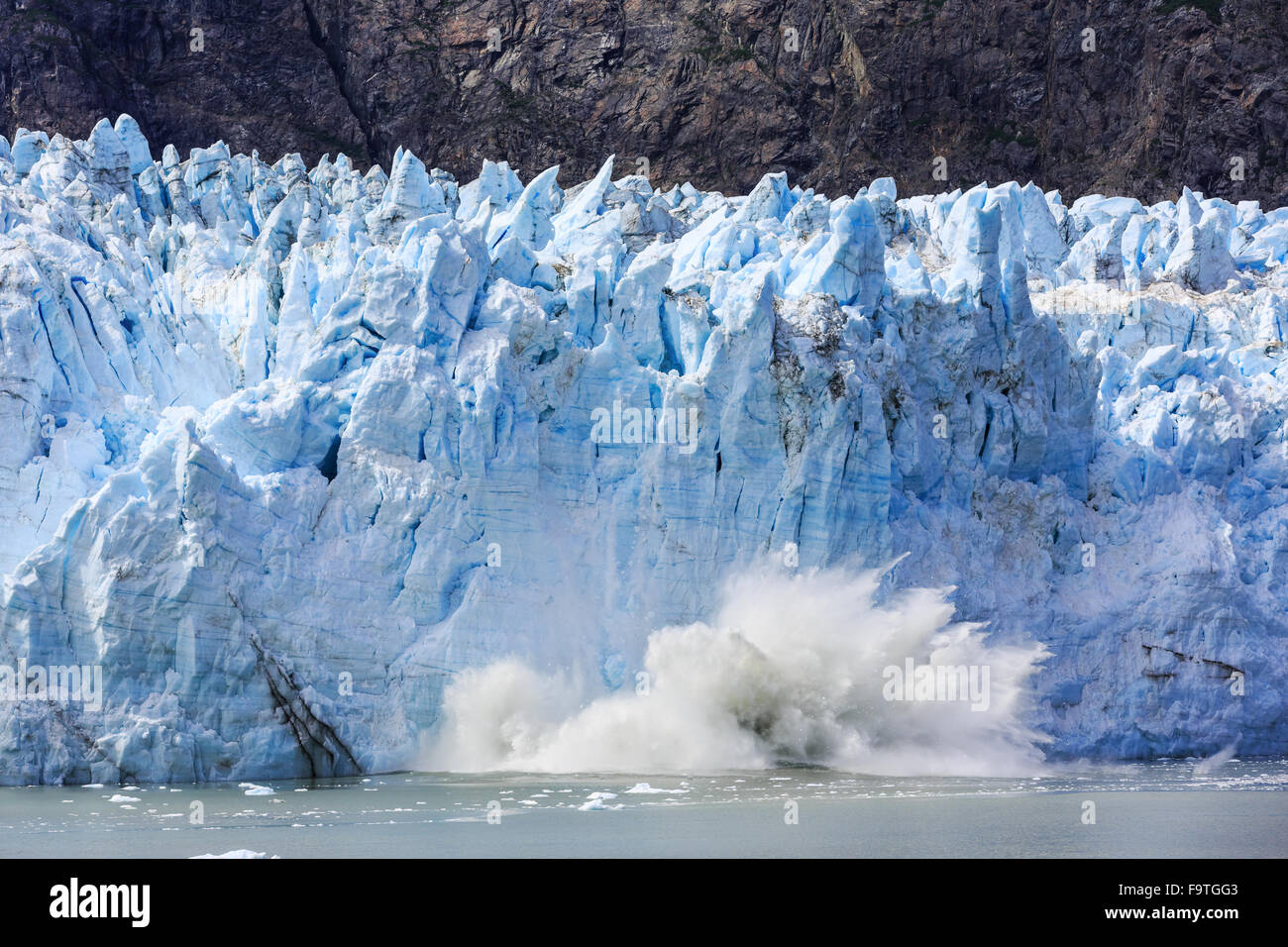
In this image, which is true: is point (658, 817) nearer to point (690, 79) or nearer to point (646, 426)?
point (646, 426)

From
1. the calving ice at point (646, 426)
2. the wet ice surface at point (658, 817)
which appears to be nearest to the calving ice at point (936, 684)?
the wet ice surface at point (658, 817)

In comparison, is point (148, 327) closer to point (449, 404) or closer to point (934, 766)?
point (449, 404)

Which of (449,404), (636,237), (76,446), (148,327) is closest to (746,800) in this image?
(449,404)

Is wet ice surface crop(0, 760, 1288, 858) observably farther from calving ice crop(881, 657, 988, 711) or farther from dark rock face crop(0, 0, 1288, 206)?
dark rock face crop(0, 0, 1288, 206)

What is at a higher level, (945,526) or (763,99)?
(763,99)

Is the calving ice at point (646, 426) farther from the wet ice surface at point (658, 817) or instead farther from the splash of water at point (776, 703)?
the wet ice surface at point (658, 817)

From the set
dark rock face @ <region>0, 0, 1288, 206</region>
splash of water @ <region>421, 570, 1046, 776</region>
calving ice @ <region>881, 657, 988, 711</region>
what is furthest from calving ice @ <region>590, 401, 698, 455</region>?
dark rock face @ <region>0, 0, 1288, 206</region>

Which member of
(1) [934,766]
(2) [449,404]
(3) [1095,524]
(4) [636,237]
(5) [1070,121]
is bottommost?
(1) [934,766]
